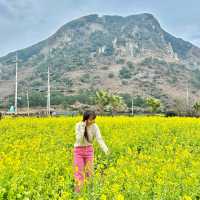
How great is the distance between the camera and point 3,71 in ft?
599

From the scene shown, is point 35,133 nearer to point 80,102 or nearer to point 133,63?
point 80,102

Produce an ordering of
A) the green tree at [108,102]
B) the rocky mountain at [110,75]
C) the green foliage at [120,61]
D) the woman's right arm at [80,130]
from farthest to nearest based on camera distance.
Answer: the green foliage at [120,61]
the rocky mountain at [110,75]
the green tree at [108,102]
the woman's right arm at [80,130]

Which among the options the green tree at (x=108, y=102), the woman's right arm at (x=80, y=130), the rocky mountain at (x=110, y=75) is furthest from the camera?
the rocky mountain at (x=110, y=75)

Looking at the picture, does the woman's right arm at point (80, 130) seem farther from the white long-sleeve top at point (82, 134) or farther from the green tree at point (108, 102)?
the green tree at point (108, 102)

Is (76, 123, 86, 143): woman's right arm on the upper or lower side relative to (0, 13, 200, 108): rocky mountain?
lower

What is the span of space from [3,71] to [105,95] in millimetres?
100043

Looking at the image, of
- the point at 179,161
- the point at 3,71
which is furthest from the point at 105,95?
the point at 3,71

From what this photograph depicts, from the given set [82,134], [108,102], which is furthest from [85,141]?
[108,102]

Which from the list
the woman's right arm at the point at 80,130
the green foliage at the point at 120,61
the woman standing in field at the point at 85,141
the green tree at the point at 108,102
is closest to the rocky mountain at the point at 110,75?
the green foliage at the point at 120,61

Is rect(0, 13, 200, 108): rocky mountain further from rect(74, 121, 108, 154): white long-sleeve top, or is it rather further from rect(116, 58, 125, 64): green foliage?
rect(74, 121, 108, 154): white long-sleeve top

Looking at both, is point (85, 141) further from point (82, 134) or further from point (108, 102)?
point (108, 102)

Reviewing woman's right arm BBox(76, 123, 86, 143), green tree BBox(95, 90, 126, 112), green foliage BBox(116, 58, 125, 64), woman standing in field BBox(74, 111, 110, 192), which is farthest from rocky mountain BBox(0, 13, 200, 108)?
woman's right arm BBox(76, 123, 86, 143)

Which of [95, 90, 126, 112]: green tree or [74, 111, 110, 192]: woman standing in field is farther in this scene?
[95, 90, 126, 112]: green tree

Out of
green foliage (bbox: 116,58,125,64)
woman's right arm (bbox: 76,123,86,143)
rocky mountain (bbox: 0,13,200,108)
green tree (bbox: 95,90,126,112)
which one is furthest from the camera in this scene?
green foliage (bbox: 116,58,125,64)
